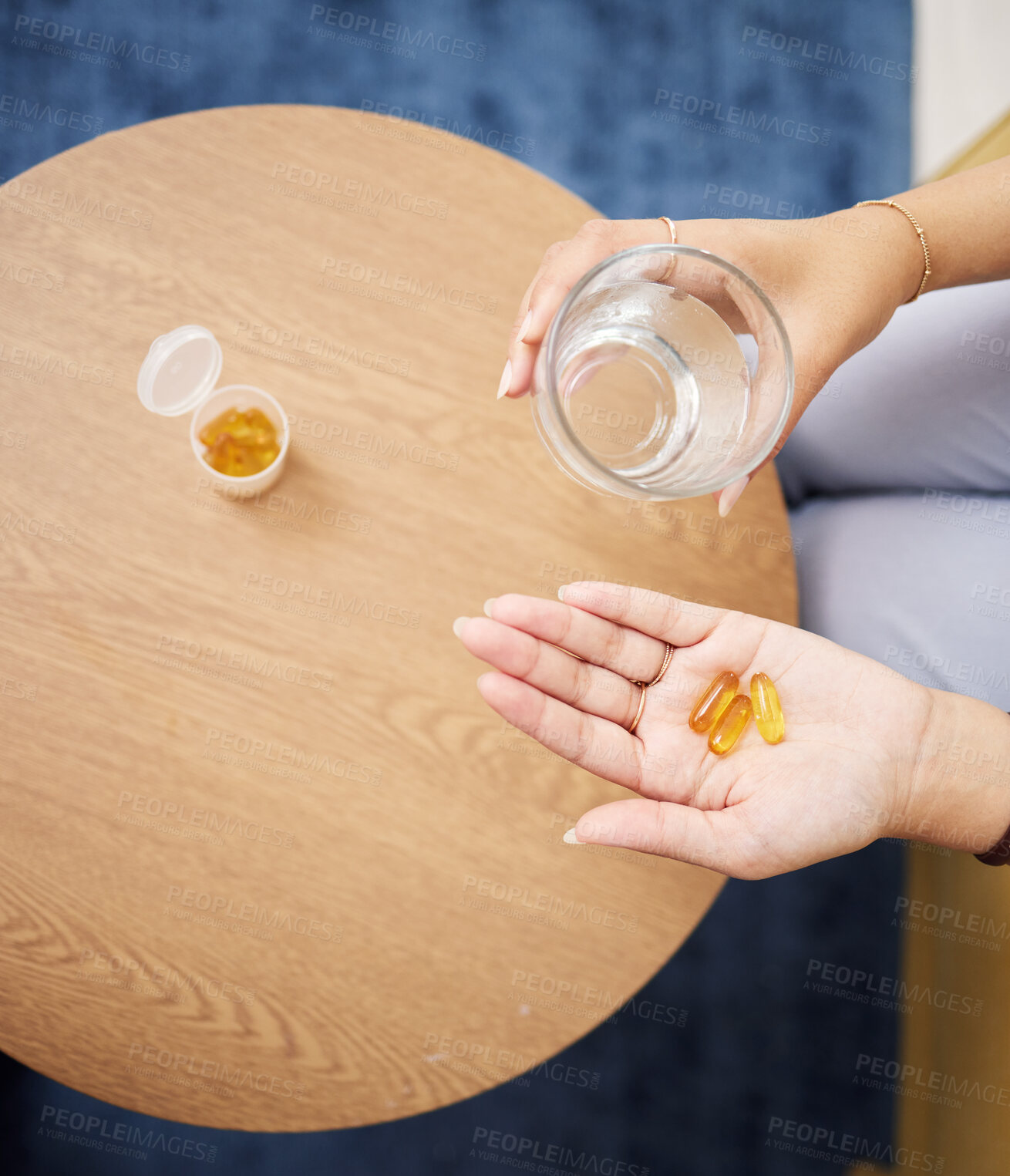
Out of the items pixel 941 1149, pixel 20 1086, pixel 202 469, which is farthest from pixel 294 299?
pixel 941 1149

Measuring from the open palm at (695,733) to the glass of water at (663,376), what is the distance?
0.21m

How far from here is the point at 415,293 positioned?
3.98 feet

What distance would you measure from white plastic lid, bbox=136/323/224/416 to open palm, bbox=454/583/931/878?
530 millimetres

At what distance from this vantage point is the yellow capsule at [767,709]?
1.06m

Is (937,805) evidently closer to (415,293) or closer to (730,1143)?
(415,293)

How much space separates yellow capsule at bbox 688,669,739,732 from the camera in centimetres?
110

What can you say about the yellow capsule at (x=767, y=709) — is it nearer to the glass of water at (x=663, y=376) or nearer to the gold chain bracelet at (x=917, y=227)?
the glass of water at (x=663, y=376)

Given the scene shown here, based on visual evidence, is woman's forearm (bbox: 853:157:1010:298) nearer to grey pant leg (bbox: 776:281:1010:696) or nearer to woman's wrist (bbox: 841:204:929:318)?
woman's wrist (bbox: 841:204:929:318)

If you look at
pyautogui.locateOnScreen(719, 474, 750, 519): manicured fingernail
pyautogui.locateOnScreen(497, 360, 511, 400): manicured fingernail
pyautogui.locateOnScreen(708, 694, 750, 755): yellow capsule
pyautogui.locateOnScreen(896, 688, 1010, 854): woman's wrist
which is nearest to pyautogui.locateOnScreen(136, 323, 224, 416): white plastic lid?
pyautogui.locateOnScreen(497, 360, 511, 400): manicured fingernail

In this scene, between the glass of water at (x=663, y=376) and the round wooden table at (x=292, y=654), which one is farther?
the round wooden table at (x=292, y=654)

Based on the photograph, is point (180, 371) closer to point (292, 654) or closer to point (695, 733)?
point (292, 654)

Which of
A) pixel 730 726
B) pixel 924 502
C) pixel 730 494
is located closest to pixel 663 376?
pixel 730 494

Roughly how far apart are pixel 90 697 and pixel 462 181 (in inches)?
37.9

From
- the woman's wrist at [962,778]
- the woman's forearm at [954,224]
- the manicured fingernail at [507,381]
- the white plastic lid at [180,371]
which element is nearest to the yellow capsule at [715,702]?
the woman's wrist at [962,778]
